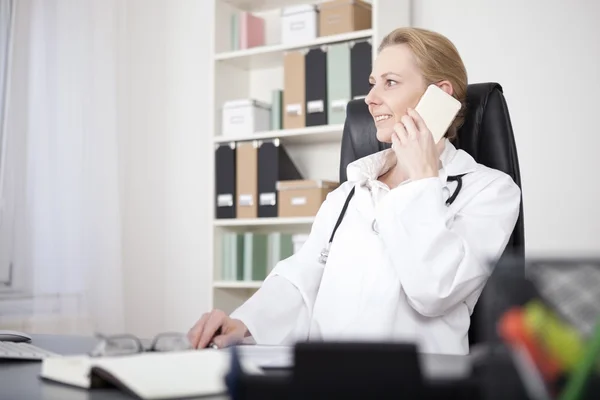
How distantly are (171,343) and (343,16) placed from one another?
276 centimetres

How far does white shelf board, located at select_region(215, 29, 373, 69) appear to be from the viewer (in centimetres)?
344

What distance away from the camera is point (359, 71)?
11.2 feet

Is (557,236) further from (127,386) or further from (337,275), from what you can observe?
(127,386)

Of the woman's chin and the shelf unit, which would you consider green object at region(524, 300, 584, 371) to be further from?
the shelf unit

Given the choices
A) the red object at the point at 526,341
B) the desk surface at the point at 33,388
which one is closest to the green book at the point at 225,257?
the desk surface at the point at 33,388

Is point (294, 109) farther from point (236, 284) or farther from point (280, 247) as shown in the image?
point (236, 284)

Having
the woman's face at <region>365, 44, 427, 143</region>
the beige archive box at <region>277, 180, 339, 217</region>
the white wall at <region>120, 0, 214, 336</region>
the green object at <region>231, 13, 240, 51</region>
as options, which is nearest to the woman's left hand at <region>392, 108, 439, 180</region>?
the woman's face at <region>365, 44, 427, 143</region>

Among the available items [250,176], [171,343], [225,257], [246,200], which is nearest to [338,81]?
[250,176]

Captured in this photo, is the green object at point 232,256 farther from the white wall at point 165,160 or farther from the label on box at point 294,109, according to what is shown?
the label on box at point 294,109

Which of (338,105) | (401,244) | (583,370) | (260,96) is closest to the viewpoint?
(583,370)

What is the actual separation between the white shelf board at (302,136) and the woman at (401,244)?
1505mm

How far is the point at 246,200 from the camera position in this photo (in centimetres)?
373

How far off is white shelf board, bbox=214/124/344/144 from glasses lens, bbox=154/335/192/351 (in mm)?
2522

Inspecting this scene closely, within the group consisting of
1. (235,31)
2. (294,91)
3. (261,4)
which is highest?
(261,4)
